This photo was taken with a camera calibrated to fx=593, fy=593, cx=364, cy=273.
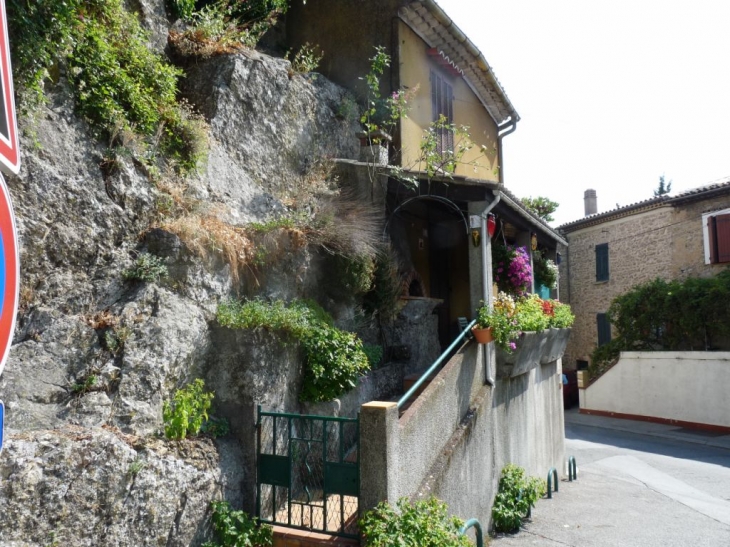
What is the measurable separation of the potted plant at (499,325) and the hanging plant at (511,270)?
149 cm

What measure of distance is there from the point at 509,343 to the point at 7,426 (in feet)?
21.0

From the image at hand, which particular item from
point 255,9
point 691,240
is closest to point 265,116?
point 255,9

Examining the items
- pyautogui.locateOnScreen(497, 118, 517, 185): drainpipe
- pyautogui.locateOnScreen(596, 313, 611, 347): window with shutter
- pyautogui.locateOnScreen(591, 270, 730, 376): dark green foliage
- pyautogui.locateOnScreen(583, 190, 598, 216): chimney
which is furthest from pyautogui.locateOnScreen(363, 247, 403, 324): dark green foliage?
pyautogui.locateOnScreen(583, 190, 598, 216): chimney

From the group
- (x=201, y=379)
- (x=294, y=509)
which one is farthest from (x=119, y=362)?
(x=294, y=509)

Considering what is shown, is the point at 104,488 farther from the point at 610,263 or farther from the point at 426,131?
the point at 610,263

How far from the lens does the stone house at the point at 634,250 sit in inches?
853

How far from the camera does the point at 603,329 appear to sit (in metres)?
26.4

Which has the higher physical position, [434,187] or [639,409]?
[434,187]

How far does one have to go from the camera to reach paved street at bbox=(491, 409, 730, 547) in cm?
865

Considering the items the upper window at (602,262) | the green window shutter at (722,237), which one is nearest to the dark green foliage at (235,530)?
the green window shutter at (722,237)

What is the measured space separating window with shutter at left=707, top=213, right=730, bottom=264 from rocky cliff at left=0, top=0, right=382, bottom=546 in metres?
19.4

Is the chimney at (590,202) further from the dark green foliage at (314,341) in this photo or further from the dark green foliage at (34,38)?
the dark green foliage at (34,38)

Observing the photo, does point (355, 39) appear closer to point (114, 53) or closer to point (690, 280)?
point (114, 53)

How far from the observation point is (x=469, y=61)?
12.7m
